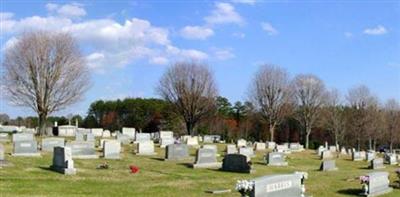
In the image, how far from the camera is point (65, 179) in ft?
61.8

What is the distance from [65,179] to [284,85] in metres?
52.6

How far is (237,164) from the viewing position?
985 inches

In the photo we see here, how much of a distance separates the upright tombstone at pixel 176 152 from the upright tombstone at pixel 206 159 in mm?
3377

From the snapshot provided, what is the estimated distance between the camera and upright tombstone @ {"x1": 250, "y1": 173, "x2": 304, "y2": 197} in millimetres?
10648

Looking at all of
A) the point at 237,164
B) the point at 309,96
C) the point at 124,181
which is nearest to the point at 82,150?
the point at 237,164

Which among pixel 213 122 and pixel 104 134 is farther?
pixel 213 122

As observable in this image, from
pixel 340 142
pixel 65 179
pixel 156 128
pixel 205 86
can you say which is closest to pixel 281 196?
pixel 65 179

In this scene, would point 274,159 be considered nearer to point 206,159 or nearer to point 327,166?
point 327,166

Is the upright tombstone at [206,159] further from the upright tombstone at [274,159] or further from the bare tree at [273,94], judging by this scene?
the bare tree at [273,94]

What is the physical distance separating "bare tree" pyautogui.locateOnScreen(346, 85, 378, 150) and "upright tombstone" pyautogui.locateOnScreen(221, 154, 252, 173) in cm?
4776

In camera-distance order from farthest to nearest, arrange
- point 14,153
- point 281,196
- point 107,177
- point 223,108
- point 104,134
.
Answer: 1. point 223,108
2. point 104,134
3. point 14,153
4. point 107,177
5. point 281,196

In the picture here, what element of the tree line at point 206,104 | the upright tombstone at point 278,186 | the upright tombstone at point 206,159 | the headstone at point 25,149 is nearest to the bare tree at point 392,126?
the tree line at point 206,104

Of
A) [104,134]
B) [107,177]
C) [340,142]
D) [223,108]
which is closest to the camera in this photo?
[107,177]

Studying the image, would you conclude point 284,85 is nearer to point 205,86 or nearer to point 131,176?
point 205,86
